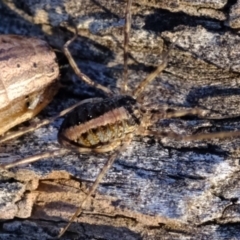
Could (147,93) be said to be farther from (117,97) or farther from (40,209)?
(40,209)

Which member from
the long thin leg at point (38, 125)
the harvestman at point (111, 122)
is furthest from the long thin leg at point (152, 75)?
the long thin leg at point (38, 125)

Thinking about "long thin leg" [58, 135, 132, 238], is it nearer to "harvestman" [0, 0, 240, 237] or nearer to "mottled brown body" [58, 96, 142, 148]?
"harvestman" [0, 0, 240, 237]

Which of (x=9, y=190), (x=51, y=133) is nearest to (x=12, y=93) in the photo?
(x=51, y=133)

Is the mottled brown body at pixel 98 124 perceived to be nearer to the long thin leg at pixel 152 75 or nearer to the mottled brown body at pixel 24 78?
the long thin leg at pixel 152 75

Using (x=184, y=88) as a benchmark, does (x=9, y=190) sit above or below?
below

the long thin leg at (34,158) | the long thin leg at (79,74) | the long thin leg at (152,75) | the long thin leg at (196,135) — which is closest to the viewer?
the long thin leg at (196,135)

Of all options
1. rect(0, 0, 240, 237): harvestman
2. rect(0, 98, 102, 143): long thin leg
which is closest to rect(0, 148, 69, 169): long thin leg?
rect(0, 0, 240, 237): harvestman

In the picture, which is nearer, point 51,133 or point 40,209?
point 40,209
